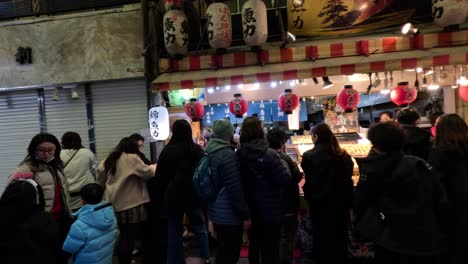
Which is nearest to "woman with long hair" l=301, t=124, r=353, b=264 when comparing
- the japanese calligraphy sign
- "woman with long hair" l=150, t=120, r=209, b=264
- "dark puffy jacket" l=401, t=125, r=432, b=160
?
"dark puffy jacket" l=401, t=125, r=432, b=160

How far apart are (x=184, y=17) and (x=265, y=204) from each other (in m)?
4.43

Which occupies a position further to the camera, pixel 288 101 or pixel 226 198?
pixel 288 101

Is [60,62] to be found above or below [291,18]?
below

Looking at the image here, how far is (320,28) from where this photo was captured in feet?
23.2

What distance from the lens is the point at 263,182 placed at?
13.3 feet

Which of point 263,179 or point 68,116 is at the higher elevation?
point 68,116

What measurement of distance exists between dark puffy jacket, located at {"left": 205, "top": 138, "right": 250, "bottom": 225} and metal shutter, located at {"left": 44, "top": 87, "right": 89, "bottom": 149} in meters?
4.46

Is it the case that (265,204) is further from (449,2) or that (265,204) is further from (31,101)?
(31,101)

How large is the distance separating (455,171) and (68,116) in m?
7.26

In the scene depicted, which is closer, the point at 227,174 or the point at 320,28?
the point at 227,174

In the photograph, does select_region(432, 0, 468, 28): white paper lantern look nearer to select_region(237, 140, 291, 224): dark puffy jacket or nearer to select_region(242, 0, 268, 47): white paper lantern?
select_region(242, 0, 268, 47): white paper lantern

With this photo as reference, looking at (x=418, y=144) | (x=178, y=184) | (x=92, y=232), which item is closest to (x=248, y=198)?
(x=178, y=184)

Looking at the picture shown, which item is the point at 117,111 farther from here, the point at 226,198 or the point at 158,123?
the point at 226,198

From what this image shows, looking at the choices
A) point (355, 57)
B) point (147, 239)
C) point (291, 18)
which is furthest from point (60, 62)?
point (355, 57)
